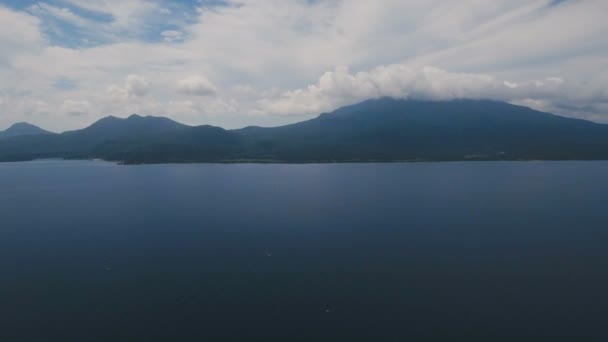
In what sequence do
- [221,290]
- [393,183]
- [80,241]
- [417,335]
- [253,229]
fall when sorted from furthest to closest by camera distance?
[393,183], [253,229], [80,241], [221,290], [417,335]

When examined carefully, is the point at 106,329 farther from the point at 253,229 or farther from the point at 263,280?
the point at 253,229

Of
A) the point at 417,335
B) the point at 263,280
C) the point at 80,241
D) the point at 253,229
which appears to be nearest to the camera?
the point at 417,335

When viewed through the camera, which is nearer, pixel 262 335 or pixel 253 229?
pixel 262 335

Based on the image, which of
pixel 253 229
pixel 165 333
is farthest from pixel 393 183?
pixel 165 333

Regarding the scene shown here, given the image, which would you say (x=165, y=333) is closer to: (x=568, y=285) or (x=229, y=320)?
(x=229, y=320)

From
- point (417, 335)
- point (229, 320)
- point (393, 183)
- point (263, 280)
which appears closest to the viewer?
point (417, 335)

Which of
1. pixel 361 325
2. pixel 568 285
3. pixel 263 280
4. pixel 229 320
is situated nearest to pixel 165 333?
pixel 229 320
